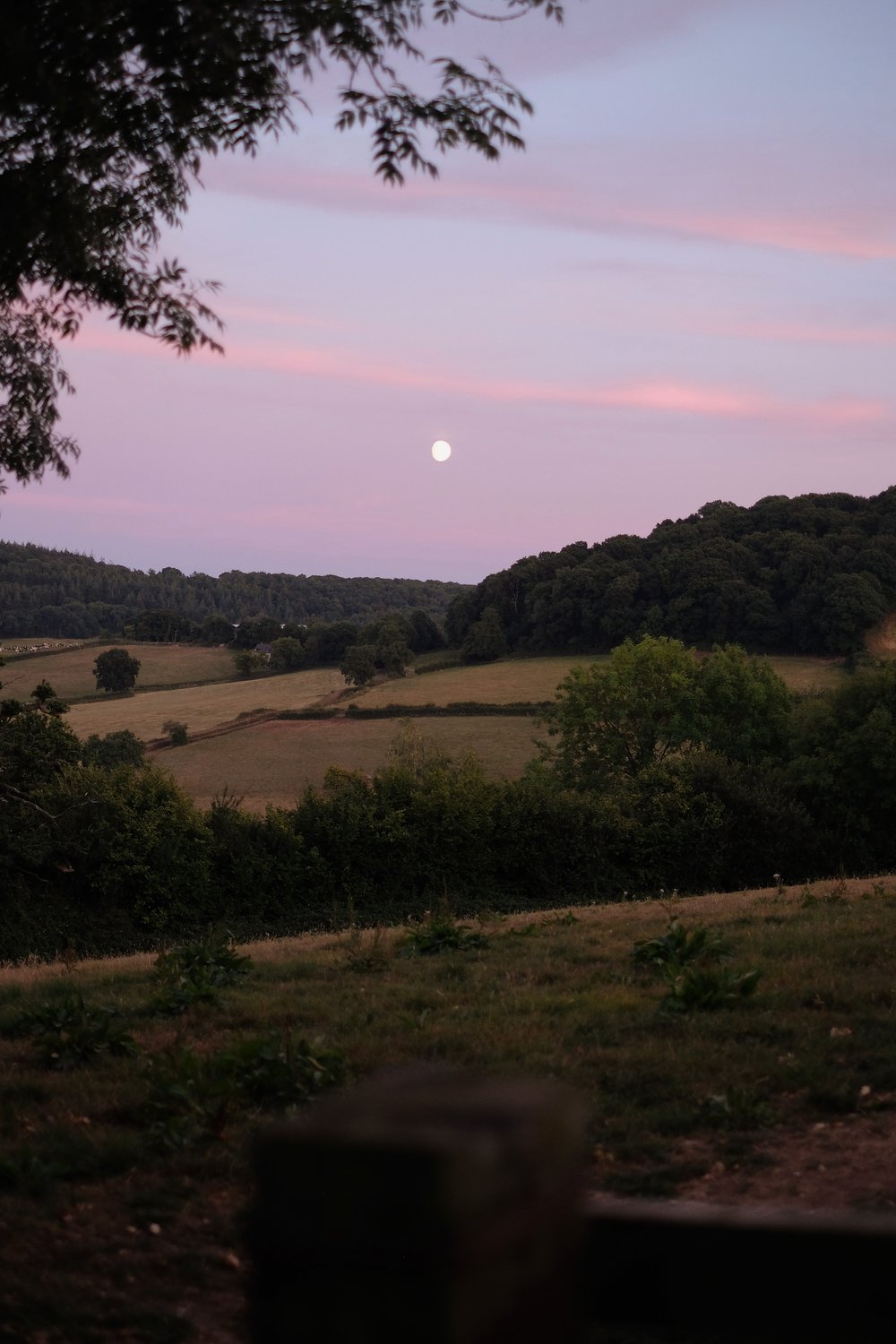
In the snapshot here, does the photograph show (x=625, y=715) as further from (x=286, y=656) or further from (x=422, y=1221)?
(x=422, y=1221)

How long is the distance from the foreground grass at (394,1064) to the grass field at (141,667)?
7318 centimetres

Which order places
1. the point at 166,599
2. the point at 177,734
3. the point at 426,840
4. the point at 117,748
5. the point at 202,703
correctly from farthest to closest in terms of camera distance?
the point at 166,599 → the point at 202,703 → the point at 177,734 → the point at 117,748 → the point at 426,840

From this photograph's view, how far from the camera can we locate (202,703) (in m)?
78.3

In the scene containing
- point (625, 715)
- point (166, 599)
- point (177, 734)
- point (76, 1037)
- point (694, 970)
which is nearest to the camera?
point (76, 1037)

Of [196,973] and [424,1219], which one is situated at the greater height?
[424,1219]

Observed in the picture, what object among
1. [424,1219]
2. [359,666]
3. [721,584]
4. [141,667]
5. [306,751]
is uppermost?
[721,584]

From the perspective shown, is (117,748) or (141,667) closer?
(117,748)

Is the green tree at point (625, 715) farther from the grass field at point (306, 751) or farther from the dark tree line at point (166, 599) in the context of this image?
the dark tree line at point (166, 599)

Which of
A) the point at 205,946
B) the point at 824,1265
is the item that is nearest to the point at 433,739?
the point at 205,946

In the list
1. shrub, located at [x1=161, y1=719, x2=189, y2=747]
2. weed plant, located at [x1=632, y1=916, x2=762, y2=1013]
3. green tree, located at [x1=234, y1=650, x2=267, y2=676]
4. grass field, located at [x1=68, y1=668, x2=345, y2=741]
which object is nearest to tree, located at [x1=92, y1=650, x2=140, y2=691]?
grass field, located at [x1=68, y1=668, x2=345, y2=741]

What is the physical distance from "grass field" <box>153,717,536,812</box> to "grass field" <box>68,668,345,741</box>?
4403mm

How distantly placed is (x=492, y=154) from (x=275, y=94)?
1.41 m

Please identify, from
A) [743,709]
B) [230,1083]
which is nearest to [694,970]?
[230,1083]

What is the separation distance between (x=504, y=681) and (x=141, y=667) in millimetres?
30850
